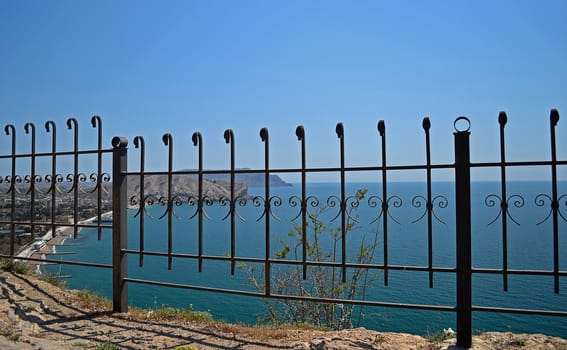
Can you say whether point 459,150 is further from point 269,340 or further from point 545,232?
point 545,232

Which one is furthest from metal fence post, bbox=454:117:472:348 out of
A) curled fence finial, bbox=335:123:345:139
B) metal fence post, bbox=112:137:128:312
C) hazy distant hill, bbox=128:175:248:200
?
metal fence post, bbox=112:137:128:312

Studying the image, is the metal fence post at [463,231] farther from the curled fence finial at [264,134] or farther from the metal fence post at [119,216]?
the metal fence post at [119,216]

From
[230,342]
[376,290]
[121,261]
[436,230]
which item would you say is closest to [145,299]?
[376,290]

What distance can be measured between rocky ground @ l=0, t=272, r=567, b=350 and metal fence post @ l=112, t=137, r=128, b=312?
10.5 inches

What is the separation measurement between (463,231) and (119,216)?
3.86m

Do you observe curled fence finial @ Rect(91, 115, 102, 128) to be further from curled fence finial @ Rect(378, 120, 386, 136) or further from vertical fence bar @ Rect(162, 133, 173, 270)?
curled fence finial @ Rect(378, 120, 386, 136)

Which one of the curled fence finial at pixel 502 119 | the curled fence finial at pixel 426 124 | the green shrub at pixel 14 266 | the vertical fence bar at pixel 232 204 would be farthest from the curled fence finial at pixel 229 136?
the green shrub at pixel 14 266

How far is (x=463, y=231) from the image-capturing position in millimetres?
3695

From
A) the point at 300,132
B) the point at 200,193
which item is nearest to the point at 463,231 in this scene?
the point at 300,132

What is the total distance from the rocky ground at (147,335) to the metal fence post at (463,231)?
0.28 meters

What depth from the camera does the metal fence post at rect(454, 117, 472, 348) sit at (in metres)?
3.68

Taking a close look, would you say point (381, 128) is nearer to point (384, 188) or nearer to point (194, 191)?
point (384, 188)

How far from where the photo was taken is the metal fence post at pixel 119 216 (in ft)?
16.8

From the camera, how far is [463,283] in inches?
146
